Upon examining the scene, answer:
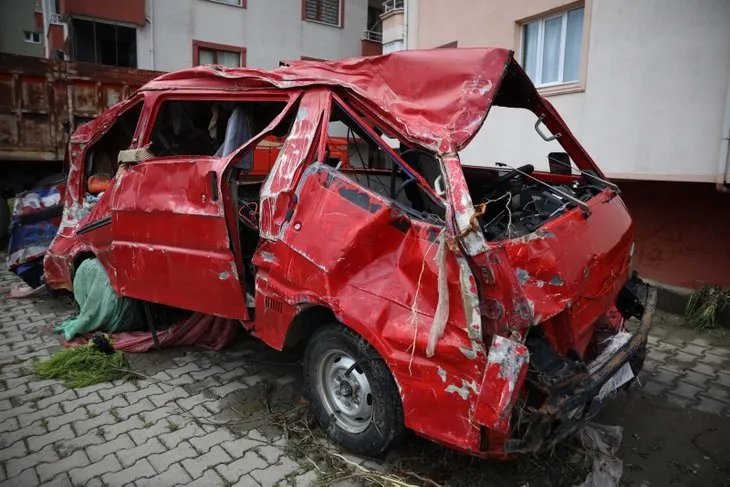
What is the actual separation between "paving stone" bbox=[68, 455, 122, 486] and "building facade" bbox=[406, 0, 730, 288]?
5506 mm

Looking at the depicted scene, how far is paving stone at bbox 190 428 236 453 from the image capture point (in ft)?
9.96

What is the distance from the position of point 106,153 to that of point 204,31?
11.5 m

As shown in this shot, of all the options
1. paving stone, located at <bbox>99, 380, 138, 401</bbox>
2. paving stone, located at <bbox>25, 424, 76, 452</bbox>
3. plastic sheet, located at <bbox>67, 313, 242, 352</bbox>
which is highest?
plastic sheet, located at <bbox>67, 313, 242, 352</bbox>

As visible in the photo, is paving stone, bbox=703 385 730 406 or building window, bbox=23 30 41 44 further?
building window, bbox=23 30 41 44

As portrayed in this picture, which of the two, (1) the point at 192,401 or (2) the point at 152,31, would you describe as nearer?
(1) the point at 192,401

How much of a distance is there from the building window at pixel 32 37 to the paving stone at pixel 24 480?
35.1 metres

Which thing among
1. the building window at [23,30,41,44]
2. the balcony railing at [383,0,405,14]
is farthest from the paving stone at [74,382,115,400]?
the building window at [23,30,41,44]

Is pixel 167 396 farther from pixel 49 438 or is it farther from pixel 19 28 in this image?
pixel 19 28

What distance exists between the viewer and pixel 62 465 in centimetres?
284

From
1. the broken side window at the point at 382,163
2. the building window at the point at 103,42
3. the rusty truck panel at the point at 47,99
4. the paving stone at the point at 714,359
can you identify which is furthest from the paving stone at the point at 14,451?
the building window at the point at 103,42

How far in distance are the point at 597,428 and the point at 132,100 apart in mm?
4393

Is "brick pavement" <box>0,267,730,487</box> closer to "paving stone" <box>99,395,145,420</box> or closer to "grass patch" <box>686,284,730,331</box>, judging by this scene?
"paving stone" <box>99,395,145,420</box>

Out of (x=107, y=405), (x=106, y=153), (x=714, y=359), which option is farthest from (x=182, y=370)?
(x=714, y=359)

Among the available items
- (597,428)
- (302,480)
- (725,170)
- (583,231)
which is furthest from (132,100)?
(725,170)
